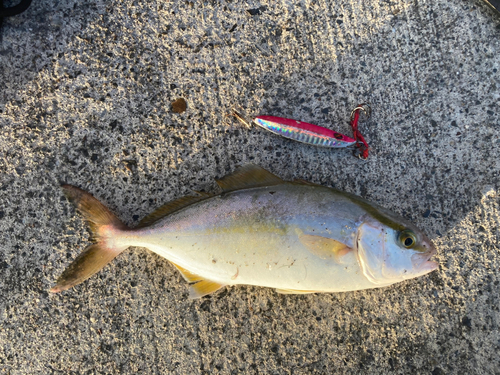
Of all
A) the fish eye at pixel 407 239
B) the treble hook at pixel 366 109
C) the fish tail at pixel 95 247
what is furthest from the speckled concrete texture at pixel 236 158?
the fish eye at pixel 407 239

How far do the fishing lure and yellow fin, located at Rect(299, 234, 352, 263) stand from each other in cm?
64

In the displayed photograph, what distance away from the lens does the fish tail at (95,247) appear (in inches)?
80.8

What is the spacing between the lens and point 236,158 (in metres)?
2.25

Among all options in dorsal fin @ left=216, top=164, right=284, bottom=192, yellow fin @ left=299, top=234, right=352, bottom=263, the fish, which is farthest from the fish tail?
yellow fin @ left=299, top=234, right=352, bottom=263

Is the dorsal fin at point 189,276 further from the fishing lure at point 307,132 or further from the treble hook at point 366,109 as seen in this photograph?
the treble hook at point 366,109

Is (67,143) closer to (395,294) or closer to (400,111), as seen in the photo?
(400,111)

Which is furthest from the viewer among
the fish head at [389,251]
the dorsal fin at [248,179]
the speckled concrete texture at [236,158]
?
the speckled concrete texture at [236,158]

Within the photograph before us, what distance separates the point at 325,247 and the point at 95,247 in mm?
1411

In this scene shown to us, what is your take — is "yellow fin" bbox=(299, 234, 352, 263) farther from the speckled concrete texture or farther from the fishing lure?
the fishing lure

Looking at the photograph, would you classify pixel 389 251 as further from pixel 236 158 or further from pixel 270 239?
pixel 236 158

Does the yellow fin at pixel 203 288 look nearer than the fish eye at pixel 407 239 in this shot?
No

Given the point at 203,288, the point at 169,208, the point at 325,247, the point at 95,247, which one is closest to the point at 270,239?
the point at 325,247

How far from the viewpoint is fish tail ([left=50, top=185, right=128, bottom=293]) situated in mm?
2053

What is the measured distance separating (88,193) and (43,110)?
72 centimetres
